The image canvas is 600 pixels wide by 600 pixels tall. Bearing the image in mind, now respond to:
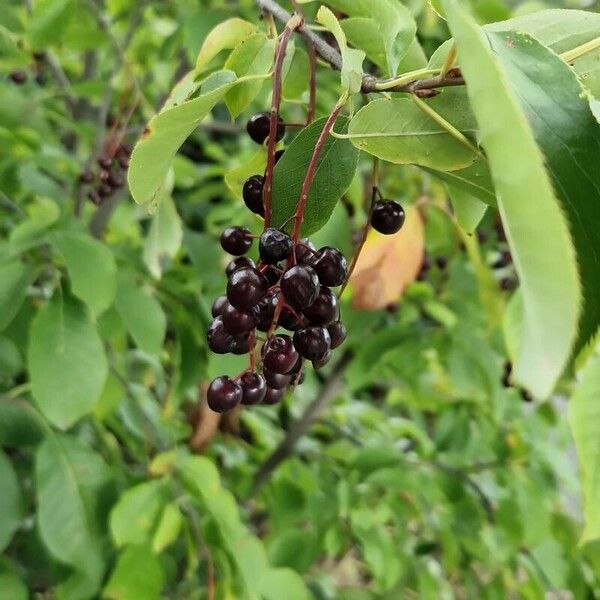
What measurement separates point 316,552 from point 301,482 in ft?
0.86

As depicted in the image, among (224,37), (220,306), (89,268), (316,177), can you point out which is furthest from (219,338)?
(89,268)

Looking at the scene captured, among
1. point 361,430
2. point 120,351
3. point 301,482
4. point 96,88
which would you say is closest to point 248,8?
point 96,88

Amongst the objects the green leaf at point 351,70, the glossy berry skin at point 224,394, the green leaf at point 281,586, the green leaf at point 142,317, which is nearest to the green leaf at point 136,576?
the green leaf at point 281,586

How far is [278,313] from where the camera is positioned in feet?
1.50

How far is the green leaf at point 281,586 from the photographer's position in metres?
1.02

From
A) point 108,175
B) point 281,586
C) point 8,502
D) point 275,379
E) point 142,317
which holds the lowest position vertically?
point 281,586

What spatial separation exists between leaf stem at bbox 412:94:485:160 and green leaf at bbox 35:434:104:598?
2.69ft

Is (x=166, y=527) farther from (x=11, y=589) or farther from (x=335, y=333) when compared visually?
(x=335, y=333)

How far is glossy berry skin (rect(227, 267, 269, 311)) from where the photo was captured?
43 centimetres

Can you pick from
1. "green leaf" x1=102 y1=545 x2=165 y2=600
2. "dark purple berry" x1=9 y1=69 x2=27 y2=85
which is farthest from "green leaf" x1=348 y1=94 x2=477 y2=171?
"dark purple berry" x1=9 y1=69 x2=27 y2=85

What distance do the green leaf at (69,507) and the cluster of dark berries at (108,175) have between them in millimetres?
402

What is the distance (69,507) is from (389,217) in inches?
28.5

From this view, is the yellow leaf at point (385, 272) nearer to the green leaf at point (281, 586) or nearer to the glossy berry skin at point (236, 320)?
the green leaf at point (281, 586)

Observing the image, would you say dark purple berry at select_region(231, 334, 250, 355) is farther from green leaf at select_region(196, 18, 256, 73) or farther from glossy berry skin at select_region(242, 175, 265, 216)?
green leaf at select_region(196, 18, 256, 73)
